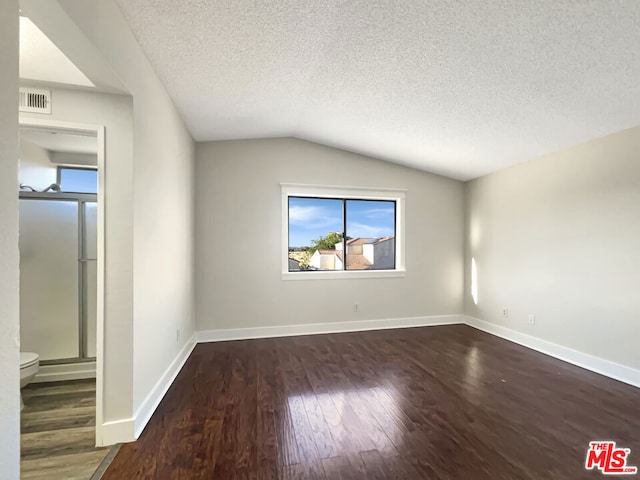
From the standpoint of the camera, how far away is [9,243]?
0.85 meters

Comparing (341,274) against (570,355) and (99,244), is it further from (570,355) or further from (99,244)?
(99,244)

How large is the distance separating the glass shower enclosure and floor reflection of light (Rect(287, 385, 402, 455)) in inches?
83.1

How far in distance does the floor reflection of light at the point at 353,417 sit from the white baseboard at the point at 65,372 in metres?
1.95

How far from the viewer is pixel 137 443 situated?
1.75m

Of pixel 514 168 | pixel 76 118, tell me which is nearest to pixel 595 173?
pixel 514 168

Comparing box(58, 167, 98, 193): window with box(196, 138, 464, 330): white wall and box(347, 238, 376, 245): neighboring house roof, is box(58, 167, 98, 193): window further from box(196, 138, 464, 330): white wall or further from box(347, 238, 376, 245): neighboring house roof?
box(347, 238, 376, 245): neighboring house roof

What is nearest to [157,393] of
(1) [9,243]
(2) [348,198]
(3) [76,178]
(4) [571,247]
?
(1) [9,243]

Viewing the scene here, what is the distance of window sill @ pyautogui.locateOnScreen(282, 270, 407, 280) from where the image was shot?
154 inches

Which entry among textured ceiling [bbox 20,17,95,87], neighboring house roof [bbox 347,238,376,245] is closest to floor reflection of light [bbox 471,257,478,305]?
neighboring house roof [bbox 347,238,376,245]

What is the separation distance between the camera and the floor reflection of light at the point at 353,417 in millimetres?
1778

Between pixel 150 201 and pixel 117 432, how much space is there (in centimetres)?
152

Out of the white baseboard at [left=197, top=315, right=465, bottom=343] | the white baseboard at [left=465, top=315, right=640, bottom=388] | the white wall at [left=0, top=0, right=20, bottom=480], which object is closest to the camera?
the white wall at [left=0, top=0, right=20, bottom=480]

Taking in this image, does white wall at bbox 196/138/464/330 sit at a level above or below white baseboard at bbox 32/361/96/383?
above

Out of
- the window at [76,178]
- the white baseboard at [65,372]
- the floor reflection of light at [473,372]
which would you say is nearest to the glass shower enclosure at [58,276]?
the white baseboard at [65,372]
